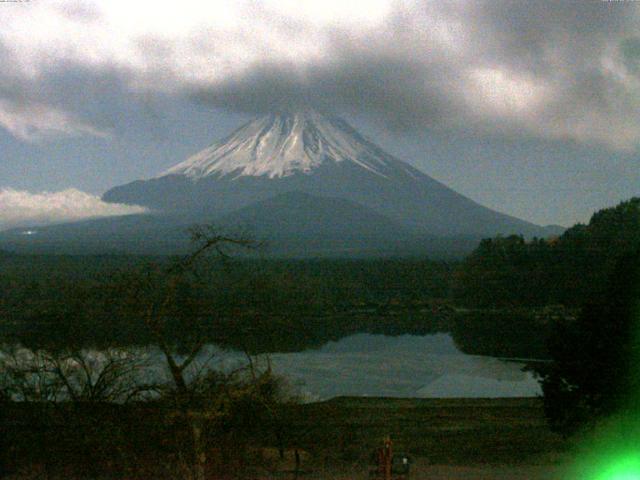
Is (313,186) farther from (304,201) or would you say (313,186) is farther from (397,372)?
(397,372)

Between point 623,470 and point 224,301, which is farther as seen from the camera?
point 224,301

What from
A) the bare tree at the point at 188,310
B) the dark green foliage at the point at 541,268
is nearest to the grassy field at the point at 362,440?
the bare tree at the point at 188,310

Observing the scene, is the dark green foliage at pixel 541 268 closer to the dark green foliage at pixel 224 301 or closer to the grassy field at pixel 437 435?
the dark green foliage at pixel 224 301

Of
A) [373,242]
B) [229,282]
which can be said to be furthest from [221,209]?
[229,282]

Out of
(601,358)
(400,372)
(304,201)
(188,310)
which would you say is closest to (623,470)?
(601,358)

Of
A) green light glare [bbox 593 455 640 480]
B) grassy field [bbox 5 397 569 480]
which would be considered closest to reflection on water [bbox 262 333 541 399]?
grassy field [bbox 5 397 569 480]
